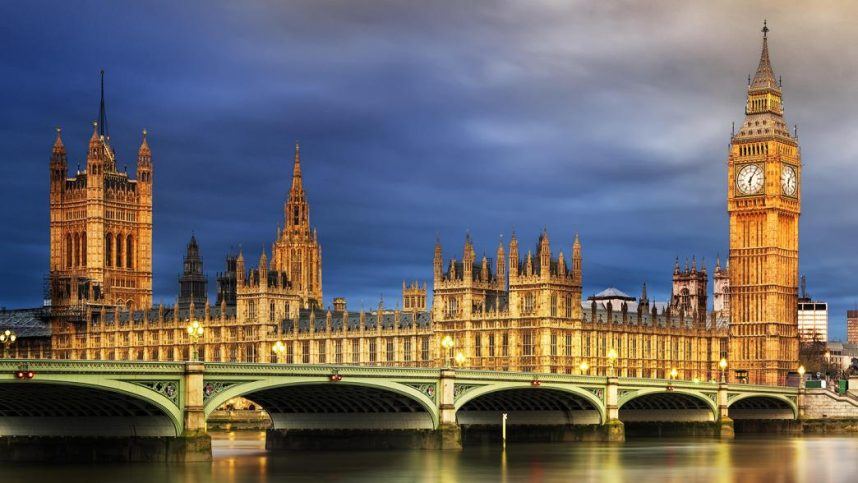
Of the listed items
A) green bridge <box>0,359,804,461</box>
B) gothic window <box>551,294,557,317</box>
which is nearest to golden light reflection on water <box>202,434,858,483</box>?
green bridge <box>0,359,804,461</box>

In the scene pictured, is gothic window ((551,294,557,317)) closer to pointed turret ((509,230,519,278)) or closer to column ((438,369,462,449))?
pointed turret ((509,230,519,278))

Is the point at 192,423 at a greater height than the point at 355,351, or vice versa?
the point at 355,351

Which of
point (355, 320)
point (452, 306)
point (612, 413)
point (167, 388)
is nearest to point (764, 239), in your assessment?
point (452, 306)

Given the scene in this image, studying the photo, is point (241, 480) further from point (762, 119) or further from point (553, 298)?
point (762, 119)

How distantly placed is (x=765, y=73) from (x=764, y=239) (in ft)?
64.1

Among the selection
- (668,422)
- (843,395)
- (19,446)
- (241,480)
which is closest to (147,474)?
(241,480)

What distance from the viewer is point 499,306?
162 m

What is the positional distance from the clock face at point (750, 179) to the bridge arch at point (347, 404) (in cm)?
7943

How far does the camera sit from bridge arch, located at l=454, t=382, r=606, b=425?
120 metres

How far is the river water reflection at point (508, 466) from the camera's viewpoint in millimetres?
83438

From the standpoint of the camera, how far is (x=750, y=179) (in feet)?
583

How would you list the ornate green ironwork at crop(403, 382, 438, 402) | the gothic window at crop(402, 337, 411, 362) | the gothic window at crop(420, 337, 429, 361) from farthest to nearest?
the gothic window at crop(402, 337, 411, 362) < the gothic window at crop(420, 337, 429, 361) < the ornate green ironwork at crop(403, 382, 438, 402)

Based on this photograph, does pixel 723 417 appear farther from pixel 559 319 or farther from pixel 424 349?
pixel 424 349

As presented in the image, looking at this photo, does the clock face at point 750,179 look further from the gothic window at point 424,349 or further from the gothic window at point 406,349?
the gothic window at point 406,349
